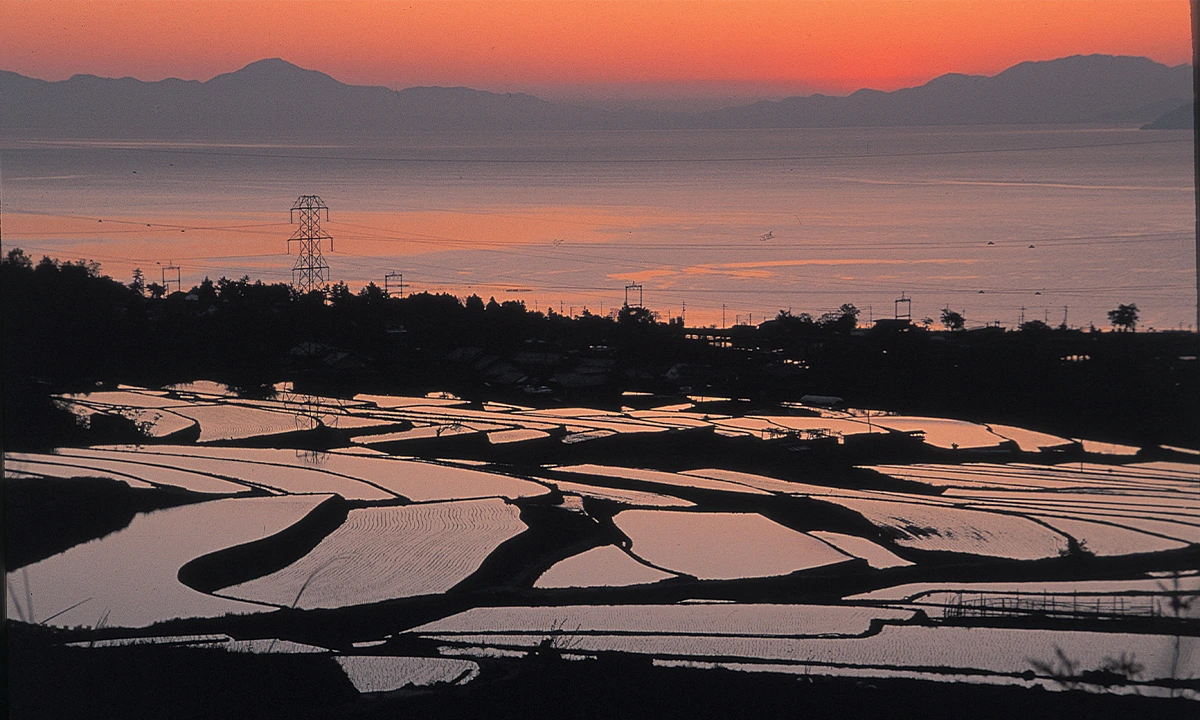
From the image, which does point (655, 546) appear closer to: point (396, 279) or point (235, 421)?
point (235, 421)

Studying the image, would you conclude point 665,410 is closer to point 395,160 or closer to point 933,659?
point 933,659

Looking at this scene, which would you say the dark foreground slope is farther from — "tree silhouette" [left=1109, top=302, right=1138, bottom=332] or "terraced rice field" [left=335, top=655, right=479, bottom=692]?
"tree silhouette" [left=1109, top=302, right=1138, bottom=332]

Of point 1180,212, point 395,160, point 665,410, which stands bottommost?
point 665,410

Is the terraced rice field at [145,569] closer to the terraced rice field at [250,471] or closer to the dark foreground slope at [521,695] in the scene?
the terraced rice field at [250,471]

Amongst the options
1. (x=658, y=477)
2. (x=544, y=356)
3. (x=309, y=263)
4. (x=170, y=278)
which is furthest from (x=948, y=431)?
(x=170, y=278)

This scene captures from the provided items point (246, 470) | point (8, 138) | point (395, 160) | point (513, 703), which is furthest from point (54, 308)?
point (8, 138)

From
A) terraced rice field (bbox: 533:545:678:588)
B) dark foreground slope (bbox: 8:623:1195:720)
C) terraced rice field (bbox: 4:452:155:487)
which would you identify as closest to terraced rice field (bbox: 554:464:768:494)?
terraced rice field (bbox: 533:545:678:588)
